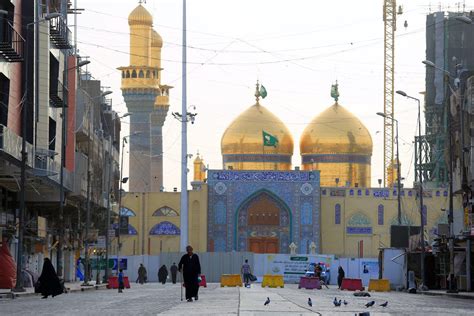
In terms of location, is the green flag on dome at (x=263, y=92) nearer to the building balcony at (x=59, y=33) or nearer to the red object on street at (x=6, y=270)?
the building balcony at (x=59, y=33)

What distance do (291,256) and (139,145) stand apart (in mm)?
35894

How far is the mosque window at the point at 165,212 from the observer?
93625mm

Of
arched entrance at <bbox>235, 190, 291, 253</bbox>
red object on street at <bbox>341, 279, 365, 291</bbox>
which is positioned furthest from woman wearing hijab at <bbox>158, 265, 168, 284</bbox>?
arched entrance at <bbox>235, 190, 291, 253</bbox>

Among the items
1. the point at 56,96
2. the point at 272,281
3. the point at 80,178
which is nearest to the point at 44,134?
the point at 56,96

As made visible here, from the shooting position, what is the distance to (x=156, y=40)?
4688 inches

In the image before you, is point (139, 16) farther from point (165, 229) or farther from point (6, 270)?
point (6, 270)

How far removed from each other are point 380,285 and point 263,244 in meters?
40.4

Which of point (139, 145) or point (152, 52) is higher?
point (152, 52)

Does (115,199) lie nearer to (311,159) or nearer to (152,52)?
(311,159)

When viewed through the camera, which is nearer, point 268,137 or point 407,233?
point 407,233

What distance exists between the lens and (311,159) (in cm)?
10519

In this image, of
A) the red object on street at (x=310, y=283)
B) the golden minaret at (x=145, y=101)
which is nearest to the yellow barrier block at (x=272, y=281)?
the red object on street at (x=310, y=283)

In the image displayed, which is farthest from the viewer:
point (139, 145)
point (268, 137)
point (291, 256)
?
point (139, 145)

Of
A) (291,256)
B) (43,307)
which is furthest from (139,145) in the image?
(43,307)
